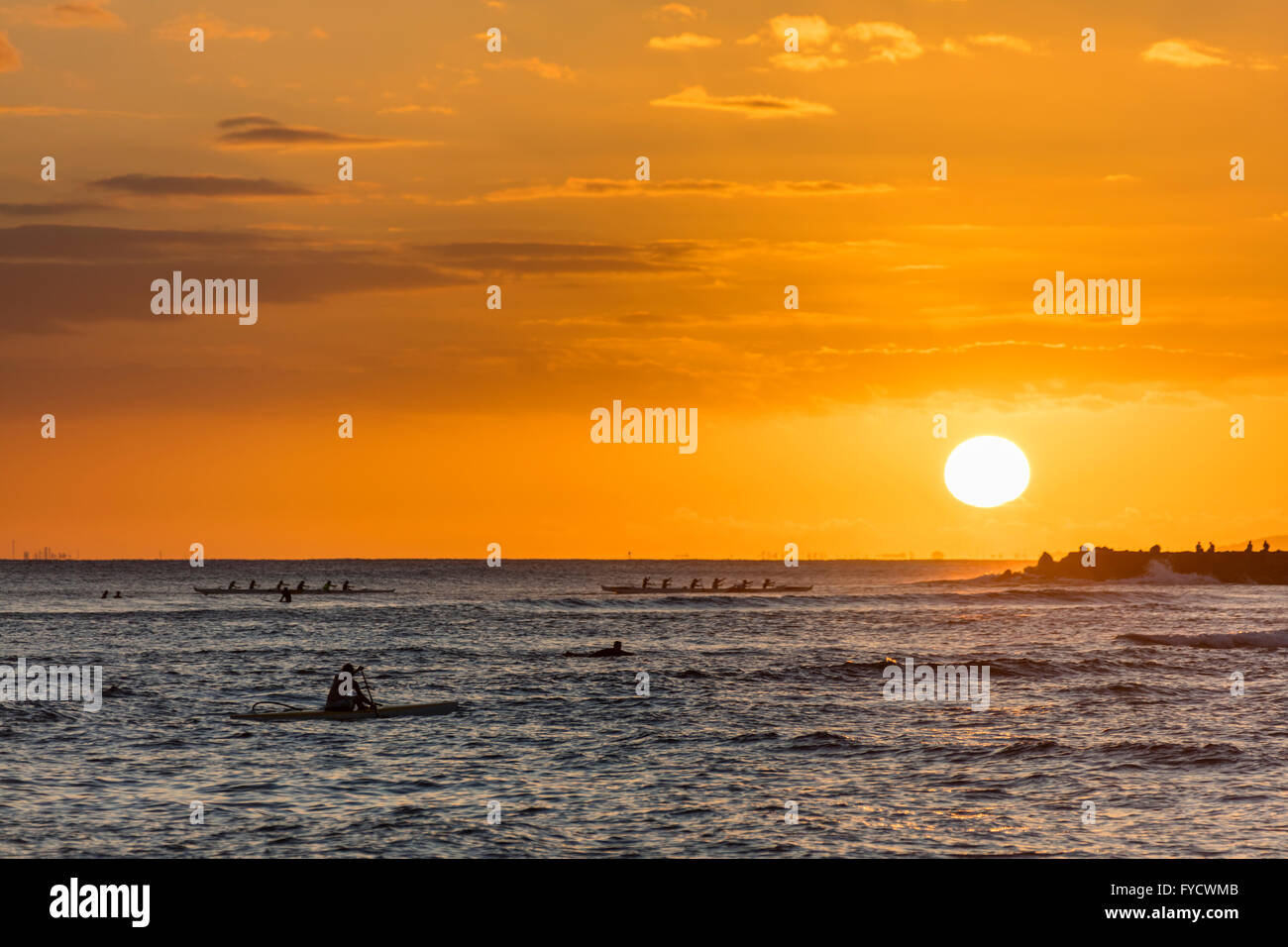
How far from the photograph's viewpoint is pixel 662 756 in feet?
127

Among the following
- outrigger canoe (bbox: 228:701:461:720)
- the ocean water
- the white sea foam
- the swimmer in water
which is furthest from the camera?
the white sea foam

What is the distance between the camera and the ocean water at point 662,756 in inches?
1062

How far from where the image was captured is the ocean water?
1062 inches

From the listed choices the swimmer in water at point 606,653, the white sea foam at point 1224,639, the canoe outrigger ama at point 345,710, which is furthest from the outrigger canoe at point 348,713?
the white sea foam at point 1224,639

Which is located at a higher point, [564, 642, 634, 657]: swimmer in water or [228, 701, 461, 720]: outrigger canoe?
[228, 701, 461, 720]: outrigger canoe

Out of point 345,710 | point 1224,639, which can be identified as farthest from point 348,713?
point 1224,639

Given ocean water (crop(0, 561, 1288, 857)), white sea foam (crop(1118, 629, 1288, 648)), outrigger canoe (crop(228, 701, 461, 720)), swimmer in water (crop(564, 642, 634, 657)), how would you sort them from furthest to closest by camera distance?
white sea foam (crop(1118, 629, 1288, 648))
swimmer in water (crop(564, 642, 634, 657))
outrigger canoe (crop(228, 701, 461, 720))
ocean water (crop(0, 561, 1288, 857))

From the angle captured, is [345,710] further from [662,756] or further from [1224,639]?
[1224,639]

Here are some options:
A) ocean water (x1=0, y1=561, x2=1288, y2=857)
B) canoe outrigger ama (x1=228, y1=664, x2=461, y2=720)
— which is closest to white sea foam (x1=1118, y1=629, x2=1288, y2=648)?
ocean water (x1=0, y1=561, x2=1288, y2=857)

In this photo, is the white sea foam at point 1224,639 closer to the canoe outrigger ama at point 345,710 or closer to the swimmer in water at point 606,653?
the swimmer in water at point 606,653

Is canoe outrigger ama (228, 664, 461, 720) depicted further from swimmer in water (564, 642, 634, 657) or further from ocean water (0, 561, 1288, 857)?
swimmer in water (564, 642, 634, 657)
